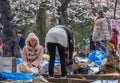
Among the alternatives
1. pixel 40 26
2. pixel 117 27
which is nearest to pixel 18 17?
pixel 40 26

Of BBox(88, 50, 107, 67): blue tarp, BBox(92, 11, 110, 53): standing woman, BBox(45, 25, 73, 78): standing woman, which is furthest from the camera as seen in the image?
BBox(92, 11, 110, 53): standing woman

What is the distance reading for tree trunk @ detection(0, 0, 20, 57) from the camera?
14922mm

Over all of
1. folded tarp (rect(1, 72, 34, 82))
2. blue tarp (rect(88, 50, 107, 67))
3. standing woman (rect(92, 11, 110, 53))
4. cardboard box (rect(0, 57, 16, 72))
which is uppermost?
standing woman (rect(92, 11, 110, 53))

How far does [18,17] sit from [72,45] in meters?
21.4

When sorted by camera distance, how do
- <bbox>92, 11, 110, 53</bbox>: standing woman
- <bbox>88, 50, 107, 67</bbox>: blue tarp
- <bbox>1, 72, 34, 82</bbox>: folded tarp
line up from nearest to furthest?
<bbox>1, 72, 34, 82</bbox>: folded tarp, <bbox>88, 50, 107, 67</bbox>: blue tarp, <bbox>92, 11, 110, 53</bbox>: standing woman

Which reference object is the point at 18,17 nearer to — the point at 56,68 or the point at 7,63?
the point at 56,68

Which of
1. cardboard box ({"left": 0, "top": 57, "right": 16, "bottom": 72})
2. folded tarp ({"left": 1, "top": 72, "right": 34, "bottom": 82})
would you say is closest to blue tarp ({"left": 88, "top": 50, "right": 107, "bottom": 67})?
cardboard box ({"left": 0, "top": 57, "right": 16, "bottom": 72})

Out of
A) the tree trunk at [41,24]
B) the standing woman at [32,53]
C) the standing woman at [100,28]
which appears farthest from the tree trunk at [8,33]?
the tree trunk at [41,24]

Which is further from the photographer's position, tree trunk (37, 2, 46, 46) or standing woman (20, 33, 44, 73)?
tree trunk (37, 2, 46, 46)

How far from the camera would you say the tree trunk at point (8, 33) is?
49.0 feet

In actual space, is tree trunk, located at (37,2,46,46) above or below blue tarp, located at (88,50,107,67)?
above

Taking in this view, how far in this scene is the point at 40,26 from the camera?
2256 centimetres

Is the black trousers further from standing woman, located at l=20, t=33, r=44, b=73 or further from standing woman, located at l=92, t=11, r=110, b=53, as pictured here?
standing woman, located at l=92, t=11, r=110, b=53

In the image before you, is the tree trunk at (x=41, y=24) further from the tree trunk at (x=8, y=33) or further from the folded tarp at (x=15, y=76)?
the folded tarp at (x=15, y=76)
